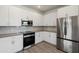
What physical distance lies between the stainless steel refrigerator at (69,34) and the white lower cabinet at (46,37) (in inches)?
29.9

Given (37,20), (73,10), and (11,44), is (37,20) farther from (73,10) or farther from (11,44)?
(11,44)

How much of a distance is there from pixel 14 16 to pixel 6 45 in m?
1.44

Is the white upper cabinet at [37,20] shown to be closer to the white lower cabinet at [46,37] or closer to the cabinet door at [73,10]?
the white lower cabinet at [46,37]

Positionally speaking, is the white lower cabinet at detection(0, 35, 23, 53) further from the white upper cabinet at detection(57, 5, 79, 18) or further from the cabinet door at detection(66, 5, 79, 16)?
the cabinet door at detection(66, 5, 79, 16)

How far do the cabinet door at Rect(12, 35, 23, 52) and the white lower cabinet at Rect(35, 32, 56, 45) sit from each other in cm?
133

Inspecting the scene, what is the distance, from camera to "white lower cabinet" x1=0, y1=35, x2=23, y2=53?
92.2 inches

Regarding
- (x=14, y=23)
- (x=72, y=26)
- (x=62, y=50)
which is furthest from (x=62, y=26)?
(x=14, y=23)

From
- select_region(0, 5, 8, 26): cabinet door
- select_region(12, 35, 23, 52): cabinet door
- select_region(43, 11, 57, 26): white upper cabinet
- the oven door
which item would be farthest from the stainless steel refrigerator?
select_region(0, 5, 8, 26): cabinet door

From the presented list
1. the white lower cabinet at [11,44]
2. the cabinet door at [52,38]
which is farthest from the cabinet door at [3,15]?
the cabinet door at [52,38]

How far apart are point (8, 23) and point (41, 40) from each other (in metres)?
2.65

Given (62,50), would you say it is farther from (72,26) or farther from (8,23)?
(8,23)

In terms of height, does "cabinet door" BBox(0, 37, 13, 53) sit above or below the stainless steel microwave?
below

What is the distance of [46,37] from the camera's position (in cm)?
473

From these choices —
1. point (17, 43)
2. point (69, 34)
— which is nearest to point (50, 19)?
point (69, 34)
